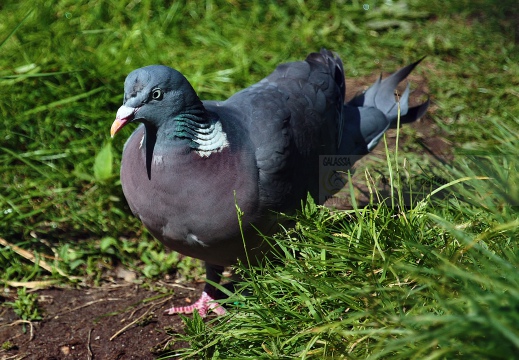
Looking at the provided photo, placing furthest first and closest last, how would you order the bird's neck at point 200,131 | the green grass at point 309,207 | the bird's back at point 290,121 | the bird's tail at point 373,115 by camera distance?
1. the bird's tail at point 373,115
2. the bird's back at point 290,121
3. the bird's neck at point 200,131
4. the green grass at point 309,207

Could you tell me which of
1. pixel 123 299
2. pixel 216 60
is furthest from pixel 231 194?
pixel 216 60

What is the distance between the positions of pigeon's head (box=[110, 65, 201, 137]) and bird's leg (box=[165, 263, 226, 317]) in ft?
3.32

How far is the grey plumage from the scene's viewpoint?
317cm

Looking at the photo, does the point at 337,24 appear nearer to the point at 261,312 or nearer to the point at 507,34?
the point at 507,34

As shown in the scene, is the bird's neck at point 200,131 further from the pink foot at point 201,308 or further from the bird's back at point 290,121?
the pink foot at point 201,308

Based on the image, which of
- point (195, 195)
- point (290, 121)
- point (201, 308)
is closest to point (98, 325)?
point (201, 308)

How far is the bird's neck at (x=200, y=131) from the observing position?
3203mm

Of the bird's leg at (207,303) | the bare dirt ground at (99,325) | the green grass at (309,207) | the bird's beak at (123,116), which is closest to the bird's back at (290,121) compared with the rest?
the green grass at (309,207)

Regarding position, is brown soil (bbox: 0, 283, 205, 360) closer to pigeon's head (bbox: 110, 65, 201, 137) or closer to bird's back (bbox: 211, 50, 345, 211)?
bird's back (bbox: 211, 50, 345, 211)

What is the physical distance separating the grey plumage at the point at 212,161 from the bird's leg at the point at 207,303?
0.02 metres

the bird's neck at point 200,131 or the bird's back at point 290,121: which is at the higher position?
the bird's neck at point 200,131

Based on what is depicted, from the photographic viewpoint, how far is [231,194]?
324cm

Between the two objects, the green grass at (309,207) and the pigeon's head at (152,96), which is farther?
the pigeon's head at (152,96)

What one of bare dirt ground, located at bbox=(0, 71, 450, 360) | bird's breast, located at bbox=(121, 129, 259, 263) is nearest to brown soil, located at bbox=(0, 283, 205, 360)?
bare dirt ground, located at bbox=(0, 71, 450, 360)
